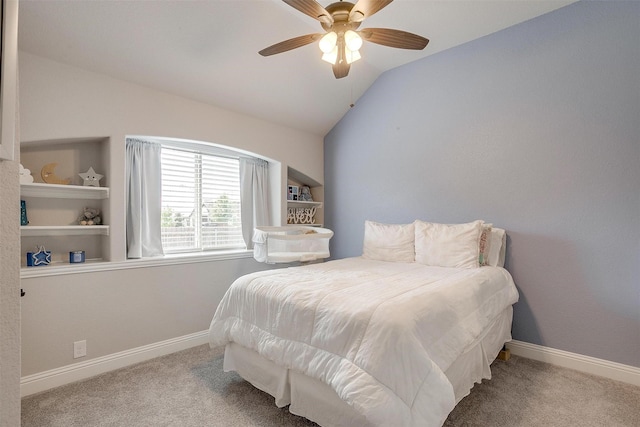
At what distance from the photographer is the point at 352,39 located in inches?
75.5


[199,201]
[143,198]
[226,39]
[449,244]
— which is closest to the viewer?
[226,39]

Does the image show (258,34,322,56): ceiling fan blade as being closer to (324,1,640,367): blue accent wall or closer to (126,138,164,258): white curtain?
(126,138,164,258): white curtain

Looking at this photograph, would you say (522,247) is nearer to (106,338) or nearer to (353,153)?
(353,153)

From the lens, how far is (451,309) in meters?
1.82

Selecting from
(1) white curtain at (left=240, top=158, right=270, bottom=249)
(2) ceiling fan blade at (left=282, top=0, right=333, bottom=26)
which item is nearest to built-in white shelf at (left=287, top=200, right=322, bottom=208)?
(1) white curtain at (left=240, top=158, right=270, bottom=249)

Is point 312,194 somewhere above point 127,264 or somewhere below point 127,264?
above

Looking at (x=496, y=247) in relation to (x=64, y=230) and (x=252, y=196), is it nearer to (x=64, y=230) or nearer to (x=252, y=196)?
(x=252, y=196)

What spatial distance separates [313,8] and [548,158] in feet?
7.52

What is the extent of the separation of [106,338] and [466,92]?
387 cm

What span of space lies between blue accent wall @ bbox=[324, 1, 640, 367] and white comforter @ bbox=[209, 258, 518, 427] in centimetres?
64

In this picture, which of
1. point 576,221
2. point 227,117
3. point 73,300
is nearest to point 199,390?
point 73,300

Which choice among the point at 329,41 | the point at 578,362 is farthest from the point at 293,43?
the point at 578,362

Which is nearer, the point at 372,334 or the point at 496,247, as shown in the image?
the point at 372,334

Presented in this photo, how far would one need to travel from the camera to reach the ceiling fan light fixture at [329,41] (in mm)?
1937
